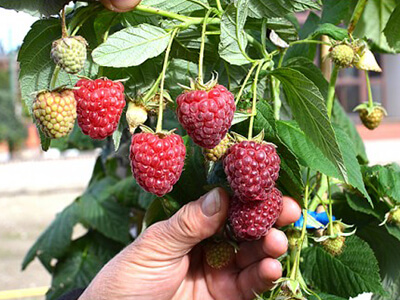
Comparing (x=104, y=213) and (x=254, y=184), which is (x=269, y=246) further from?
(x=104, y=213)

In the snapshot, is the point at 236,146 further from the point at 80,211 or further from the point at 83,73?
the point at 80,211

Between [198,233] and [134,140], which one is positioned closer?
[134,140]

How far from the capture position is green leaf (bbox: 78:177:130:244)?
47.8 inches

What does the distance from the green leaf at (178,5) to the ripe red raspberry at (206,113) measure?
0.11 meters

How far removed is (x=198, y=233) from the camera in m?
0.70

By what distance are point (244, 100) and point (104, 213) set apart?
70 centimetres

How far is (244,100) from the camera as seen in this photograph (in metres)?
0.63

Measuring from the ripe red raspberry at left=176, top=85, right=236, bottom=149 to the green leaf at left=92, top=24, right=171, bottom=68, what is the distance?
0.05m

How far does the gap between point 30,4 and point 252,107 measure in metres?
0.23

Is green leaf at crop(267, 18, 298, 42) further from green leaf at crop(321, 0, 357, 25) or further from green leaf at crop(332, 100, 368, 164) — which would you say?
green leaf at crop(332, 100, 368, 164)

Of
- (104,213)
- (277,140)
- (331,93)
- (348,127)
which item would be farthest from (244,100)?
(104,213)

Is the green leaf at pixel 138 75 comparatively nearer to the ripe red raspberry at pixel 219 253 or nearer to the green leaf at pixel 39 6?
the green leaf at pixel 39 6

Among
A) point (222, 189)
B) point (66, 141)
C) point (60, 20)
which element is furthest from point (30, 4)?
point (66, 141)

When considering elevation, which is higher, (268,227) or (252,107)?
(252,107)
